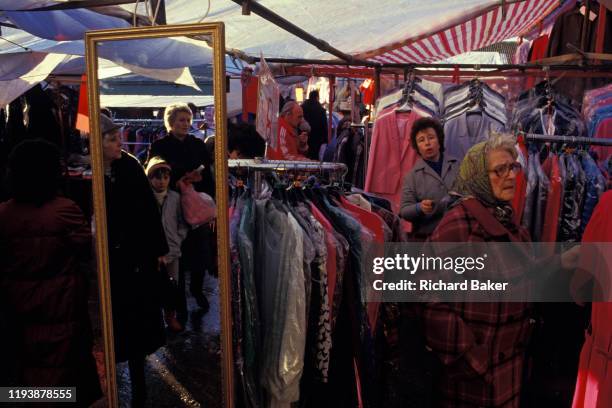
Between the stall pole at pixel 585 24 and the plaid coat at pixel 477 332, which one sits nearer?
the plaid coat at pixel 477 332

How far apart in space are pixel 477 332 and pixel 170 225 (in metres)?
1.38

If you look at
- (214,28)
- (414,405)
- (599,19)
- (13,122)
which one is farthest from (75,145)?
(599,19)

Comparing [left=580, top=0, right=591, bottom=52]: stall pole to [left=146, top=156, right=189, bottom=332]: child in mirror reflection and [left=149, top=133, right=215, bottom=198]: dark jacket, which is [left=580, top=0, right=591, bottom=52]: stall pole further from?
[left=146, top=156, right=189, bottom=332]: child in mirror reflection

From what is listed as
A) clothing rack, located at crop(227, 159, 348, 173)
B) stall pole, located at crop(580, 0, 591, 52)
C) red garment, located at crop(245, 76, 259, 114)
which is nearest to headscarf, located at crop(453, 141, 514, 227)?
clothing rack, located at crop(227, 159, 348, 173)

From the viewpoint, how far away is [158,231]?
2.14m

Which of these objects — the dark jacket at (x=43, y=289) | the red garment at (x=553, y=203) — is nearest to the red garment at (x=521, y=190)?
the red garment at (x=553, y=203)

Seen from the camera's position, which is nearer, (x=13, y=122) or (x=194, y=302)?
A: (x=194, y=302)

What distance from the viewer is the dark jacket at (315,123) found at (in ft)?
18.7

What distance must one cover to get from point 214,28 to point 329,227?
1.00 metres

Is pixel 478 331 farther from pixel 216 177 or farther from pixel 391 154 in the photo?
pixel 391 154

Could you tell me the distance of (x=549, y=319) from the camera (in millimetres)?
2316

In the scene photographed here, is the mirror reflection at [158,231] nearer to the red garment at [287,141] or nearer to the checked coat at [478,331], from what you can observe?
the checked coat at [478,331]

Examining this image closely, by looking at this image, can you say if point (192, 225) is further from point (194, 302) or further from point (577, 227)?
point (577, 227)

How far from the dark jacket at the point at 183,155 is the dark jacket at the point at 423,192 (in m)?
1.58
